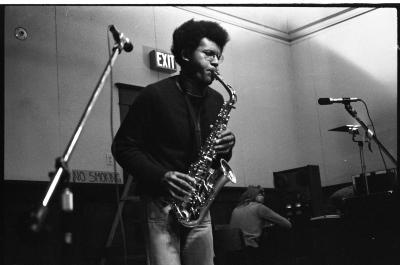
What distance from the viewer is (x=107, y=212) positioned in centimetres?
486

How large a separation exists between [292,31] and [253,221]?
3.81 meters

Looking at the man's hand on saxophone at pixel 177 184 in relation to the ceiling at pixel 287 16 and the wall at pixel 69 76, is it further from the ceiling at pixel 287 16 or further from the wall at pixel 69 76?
the ceiling at pixel 287 16

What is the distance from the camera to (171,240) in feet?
6.89

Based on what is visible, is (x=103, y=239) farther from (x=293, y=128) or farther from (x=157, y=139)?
(x=293, y=128)

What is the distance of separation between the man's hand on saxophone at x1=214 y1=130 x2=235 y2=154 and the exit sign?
353cm

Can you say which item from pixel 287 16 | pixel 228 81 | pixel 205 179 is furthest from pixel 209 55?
pixel 287 16

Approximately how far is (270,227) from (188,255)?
324 cm

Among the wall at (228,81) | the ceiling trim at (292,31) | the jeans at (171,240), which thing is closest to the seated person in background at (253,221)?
the wall at (228,81)

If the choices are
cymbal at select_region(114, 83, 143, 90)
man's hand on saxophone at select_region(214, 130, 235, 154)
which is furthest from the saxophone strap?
cymbal at select_region(114, 83, 143, 90)

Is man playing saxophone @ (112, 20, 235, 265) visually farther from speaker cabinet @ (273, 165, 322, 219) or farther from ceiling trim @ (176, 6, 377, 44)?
ceiling trim @ (176, 6, 377, 44)

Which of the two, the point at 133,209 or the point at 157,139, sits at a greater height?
the point at 157,139

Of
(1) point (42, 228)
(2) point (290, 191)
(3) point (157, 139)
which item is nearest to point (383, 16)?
(2) point (290, 191)

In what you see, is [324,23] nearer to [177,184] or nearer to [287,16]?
[287,16]

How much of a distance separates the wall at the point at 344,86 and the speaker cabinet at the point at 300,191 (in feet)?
6.65
